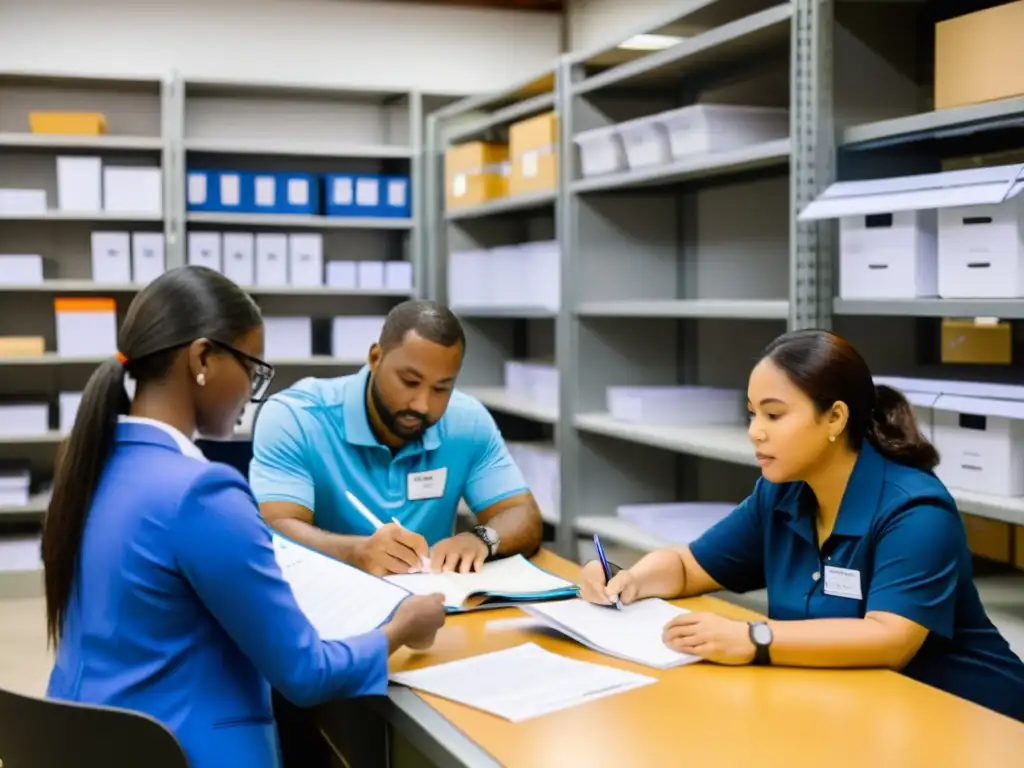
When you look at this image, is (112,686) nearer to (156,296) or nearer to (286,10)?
(156,296)

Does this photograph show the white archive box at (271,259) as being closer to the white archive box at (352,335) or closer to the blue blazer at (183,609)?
the white archive box at (352,335)

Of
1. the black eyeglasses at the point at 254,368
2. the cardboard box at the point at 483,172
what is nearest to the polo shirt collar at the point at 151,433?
the black eyeglasses at the point at 254,368

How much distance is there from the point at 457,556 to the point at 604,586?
35cm

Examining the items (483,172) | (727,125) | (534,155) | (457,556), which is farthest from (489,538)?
(483,172)

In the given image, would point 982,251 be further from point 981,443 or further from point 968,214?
point 981,443

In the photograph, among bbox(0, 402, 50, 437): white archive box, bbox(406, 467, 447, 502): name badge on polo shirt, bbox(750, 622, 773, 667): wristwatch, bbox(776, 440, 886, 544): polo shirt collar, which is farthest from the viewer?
bbox(0, 402, 50, 437): white archive box

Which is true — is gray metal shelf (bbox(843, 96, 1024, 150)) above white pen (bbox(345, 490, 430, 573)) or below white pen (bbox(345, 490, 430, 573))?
above

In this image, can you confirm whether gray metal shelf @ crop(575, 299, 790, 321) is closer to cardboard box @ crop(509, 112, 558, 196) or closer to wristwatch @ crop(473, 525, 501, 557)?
cardboard box @ crop(509, 112, 558, 196)

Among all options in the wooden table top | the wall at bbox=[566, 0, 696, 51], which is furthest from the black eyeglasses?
the wall at bbox=[566, 0, 696, 51]

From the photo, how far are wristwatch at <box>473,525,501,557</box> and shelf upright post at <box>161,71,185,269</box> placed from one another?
3.38 metres

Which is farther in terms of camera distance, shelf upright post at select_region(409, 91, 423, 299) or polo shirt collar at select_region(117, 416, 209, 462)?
shelf upright post at select_region(409, 91, 423, 299)

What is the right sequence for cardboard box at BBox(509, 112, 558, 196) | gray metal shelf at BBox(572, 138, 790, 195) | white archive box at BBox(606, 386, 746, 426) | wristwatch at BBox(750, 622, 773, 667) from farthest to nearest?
1. cardboard box at BBox(509, 112, 558, 196)
2. white archive box at BBox(606, 386, 746, 426)
3. gray metal shelf at BBox(572, 138, 790, 195)
4. wristwatch at BBox(750, 622, 773, 667)

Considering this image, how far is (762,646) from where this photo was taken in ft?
5.74

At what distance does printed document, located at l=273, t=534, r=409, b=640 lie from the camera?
70.4 inches
